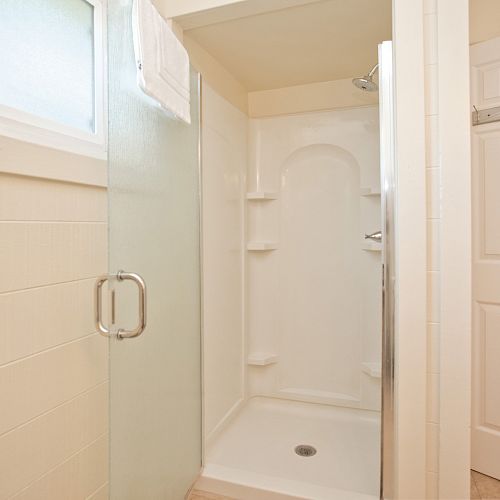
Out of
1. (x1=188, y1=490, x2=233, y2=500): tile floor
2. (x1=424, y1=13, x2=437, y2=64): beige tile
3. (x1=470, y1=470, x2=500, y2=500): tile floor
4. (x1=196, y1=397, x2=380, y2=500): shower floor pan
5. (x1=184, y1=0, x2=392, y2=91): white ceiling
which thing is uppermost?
(x1=184, y1=0, x2=392, y2=91): white ceiling

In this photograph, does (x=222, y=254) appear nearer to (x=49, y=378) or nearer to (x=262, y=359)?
(x=262, y=359)

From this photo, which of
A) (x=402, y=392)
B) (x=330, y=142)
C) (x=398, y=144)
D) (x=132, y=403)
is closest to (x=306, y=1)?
(x=398, y=144)

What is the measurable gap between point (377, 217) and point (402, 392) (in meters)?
1.24

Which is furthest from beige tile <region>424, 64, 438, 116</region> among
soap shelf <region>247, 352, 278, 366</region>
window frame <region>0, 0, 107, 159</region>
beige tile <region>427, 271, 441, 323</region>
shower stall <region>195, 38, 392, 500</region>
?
soap shelf <region>247, 352, 278, 366</region>

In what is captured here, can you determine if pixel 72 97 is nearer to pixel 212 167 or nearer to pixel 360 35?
pixel 212 167

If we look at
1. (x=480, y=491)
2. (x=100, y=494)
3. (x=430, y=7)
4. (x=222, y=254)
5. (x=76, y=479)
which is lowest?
(x=480, y=491)

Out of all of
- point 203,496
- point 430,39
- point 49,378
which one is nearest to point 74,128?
point 49,378

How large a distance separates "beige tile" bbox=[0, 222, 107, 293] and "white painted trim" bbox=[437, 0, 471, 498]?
114 cm

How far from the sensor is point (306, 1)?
59.2 inches

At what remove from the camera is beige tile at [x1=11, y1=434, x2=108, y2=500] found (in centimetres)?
104

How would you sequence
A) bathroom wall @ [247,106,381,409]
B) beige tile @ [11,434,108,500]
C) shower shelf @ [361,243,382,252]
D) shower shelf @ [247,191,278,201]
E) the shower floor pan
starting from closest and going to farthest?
1. beige tile @ [11,434,108,500]
2. the shower floor pan
3. shower shelf @ [361,243,382,252]
4. bathroom wall @ [247,106,381,409]
5. shower shelf @ [247,191,278,201]

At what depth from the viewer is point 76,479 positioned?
3.82ft

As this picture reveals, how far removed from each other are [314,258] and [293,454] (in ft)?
3.79

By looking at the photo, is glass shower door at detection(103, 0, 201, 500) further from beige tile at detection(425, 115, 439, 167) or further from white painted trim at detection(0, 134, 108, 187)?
beige tile at detection(425, 115, 439, 167)
